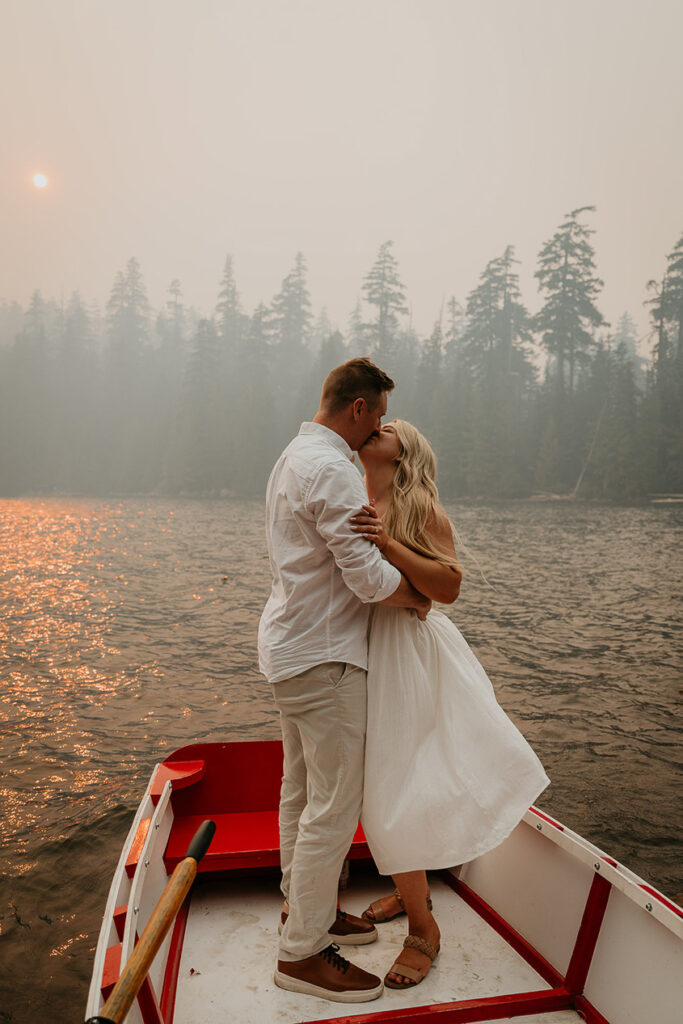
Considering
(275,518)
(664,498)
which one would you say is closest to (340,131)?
(664,498)

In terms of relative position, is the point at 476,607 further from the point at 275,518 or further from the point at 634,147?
the point at 634,147

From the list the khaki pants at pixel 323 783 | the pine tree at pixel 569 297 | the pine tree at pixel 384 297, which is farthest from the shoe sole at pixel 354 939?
the pine tree at pixel 384 297

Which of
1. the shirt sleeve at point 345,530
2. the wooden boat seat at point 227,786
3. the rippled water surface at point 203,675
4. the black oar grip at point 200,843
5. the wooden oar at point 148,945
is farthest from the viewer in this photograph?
the rippled water surface at point 203,675

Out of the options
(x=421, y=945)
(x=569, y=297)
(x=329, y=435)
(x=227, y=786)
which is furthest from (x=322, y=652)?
(x=569, y=297)

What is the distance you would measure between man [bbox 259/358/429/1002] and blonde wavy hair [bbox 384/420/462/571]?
0.16 meters

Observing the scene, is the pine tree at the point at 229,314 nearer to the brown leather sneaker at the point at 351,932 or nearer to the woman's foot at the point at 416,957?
the brown leather sneaker at the point at 351,932

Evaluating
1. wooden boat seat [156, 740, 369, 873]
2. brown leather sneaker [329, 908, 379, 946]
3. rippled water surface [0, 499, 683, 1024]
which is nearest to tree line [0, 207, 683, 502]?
rippled water surface [0, 499, 683, 1024]

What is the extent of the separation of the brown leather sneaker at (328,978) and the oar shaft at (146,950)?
1.41 meters

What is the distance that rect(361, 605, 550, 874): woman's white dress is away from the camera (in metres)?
2.17

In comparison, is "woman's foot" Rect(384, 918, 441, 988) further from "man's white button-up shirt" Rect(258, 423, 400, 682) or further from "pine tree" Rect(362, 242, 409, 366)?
"pine tree" Rect(362, 242, 409, 366)

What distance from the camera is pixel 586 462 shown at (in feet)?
108

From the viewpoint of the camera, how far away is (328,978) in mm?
2168

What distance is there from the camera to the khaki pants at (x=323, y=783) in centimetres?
209

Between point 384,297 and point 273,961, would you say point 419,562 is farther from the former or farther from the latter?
point 384,297
